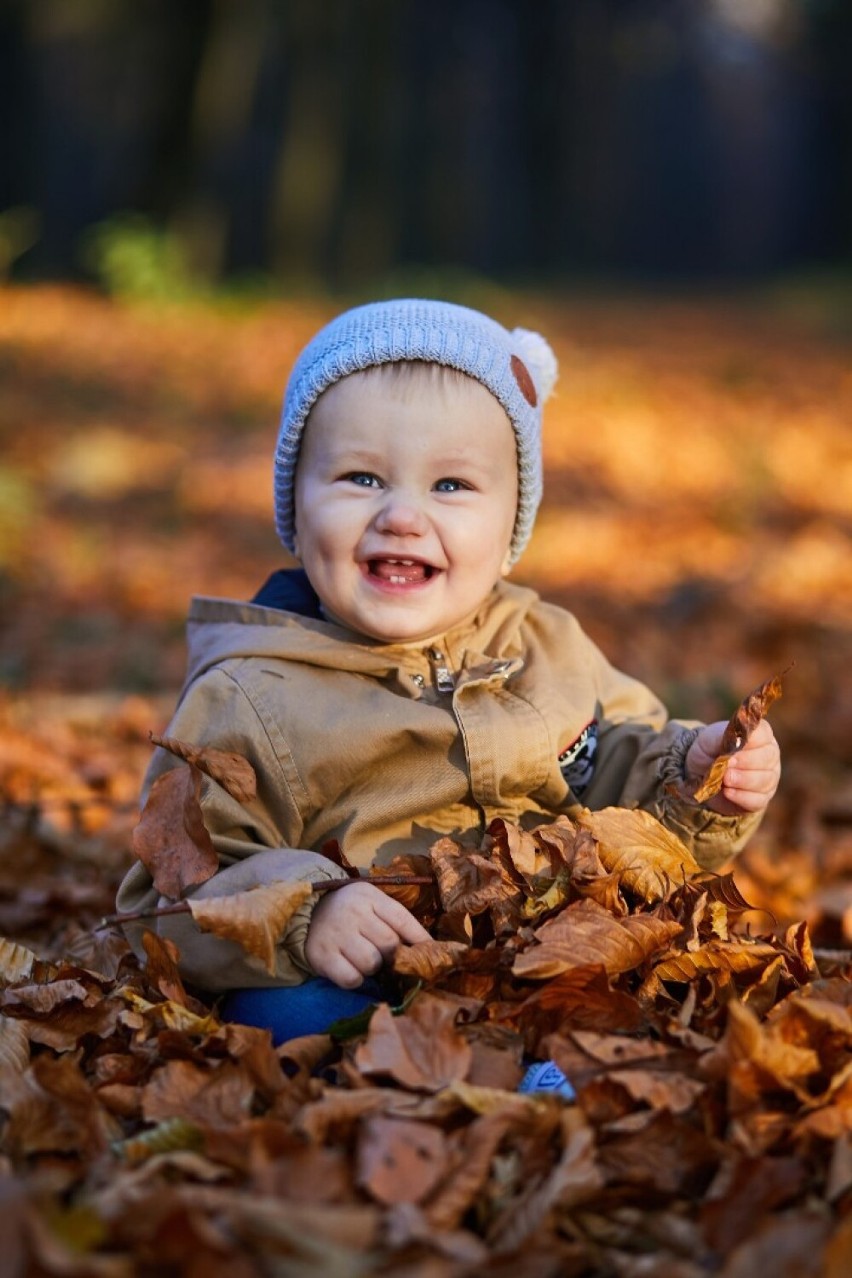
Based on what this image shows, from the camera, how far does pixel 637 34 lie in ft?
105

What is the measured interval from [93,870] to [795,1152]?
7.43ft

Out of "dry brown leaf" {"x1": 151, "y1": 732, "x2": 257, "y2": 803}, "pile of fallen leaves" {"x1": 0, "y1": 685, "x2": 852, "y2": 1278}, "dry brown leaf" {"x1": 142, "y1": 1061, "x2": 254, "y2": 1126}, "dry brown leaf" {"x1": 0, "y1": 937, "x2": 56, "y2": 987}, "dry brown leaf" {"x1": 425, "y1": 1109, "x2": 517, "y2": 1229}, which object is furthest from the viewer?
"dry brown leaf" {"x1": 0, "y1": 937, "x2": 56, "y2": 987}

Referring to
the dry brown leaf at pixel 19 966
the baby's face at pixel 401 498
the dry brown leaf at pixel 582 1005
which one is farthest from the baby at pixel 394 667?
the dry brown leaf at pixel 582 1005

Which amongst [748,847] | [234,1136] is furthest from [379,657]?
[748,847]

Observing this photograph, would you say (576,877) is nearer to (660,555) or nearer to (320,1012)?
(320,1012)

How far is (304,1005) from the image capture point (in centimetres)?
244

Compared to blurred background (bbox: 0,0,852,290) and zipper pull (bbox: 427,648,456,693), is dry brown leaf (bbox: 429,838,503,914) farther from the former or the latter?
blurred background (bbox: 0,0,852,290)

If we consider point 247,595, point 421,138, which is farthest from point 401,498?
point 421,138

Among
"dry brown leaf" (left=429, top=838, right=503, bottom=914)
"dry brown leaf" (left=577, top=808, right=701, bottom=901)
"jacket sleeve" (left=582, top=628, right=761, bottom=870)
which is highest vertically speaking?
"jacket sleeve" (left=582, top=628, right=761, bottom=870)

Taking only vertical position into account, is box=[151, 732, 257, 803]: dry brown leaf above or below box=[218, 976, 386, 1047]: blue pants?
above

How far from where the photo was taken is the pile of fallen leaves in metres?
1.70

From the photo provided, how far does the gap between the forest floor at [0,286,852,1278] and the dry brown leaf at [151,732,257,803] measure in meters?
0.38

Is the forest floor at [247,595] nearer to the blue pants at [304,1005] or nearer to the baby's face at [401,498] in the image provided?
the blue pants at [304,1005]

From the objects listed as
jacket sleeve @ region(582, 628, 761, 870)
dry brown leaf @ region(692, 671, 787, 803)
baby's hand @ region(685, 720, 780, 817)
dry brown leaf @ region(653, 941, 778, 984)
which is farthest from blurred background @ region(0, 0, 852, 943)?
dry brown leaf @ region(653, 941, 778, 984)
